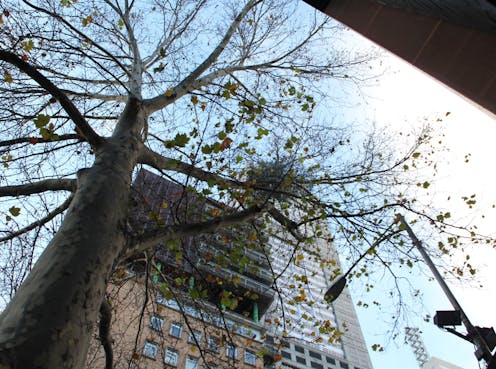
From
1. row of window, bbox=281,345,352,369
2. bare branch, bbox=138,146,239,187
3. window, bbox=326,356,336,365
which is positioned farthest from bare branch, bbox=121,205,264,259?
window, bbox=326,356,336,365

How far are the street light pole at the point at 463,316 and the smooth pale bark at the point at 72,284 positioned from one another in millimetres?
5126

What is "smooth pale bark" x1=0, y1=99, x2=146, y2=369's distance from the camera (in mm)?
1621

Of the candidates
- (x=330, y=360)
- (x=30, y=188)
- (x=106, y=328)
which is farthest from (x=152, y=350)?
(x=330, y=360)

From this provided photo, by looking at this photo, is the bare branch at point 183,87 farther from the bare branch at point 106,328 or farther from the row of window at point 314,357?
the row of window at point 314,357

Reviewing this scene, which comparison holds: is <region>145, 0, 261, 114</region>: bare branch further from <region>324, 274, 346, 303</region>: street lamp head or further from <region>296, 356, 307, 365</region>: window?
<region>296, 356, 307, 365</region>: window

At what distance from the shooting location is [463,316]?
5.69 metres

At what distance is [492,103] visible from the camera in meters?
3.05

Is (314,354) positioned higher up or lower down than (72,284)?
higher up

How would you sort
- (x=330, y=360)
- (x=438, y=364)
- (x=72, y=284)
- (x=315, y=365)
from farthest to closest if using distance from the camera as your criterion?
(x=438, y=364), (x=330, y=360), (x=315, y=365), (x=72, y=284)

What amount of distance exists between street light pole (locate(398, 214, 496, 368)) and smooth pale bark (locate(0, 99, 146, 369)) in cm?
513

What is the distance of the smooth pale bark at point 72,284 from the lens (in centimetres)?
162

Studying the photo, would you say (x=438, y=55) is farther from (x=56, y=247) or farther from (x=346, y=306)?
(x=346, y=306)

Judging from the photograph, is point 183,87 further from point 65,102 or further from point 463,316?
point 463,316

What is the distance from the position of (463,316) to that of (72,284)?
6.25 meters
